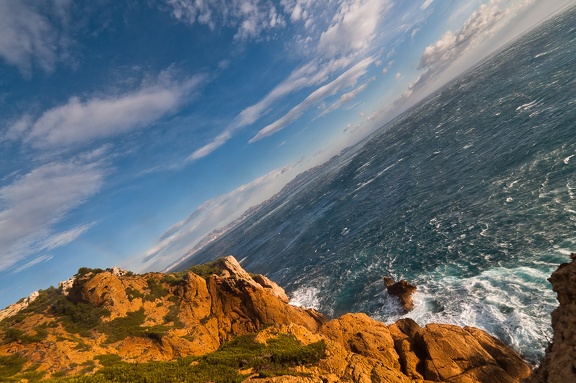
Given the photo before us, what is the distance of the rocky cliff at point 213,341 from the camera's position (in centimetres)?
1852

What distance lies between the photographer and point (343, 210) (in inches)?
3839

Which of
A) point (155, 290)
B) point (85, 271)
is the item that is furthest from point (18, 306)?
point (155, 290)

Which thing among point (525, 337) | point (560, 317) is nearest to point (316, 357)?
point (560, 317)

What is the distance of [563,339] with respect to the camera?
42.4 feet

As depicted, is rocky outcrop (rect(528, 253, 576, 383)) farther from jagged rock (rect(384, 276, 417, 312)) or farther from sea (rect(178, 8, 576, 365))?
jagged rock (rect(384, 276, 417, 312))

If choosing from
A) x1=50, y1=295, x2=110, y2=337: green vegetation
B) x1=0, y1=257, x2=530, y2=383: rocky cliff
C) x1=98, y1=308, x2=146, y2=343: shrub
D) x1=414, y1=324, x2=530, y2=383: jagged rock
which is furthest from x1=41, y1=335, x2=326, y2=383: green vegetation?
x1=50, y1=295, x2=110, y2=337: green vegetation

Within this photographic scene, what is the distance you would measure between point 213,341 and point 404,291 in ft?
→ 91.1

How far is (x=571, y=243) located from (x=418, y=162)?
6281 centimetres

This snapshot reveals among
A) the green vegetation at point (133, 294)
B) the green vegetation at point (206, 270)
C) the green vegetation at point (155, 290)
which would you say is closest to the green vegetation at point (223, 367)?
the green vegetation at point (133, 294)

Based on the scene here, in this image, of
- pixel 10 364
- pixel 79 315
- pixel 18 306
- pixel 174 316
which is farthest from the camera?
pixel 18 306

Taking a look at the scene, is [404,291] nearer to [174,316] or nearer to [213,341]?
[213,341]

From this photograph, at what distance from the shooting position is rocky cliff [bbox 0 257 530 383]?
1852 centimetres

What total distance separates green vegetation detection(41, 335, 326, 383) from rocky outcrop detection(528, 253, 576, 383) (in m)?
12.4

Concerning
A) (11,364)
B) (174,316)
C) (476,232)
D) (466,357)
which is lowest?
(476,232)
